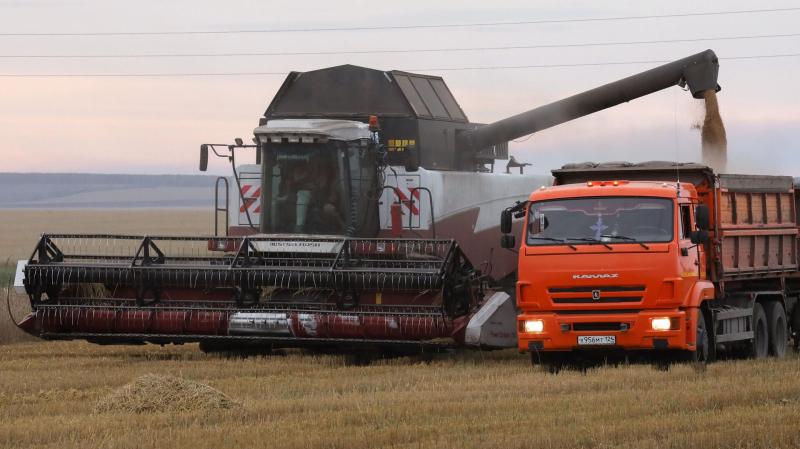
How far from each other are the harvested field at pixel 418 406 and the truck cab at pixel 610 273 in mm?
393

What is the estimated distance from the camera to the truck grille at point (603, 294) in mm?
11922

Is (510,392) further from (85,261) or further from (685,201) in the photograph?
(85,261)

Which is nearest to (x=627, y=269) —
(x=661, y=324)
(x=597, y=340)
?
(x=661, y=324)

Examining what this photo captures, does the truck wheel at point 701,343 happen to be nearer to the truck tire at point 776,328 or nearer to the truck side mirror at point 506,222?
the truck side mirror at point 506,222

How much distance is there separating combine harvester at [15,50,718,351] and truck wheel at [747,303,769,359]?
307cm

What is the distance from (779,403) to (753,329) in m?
5.10

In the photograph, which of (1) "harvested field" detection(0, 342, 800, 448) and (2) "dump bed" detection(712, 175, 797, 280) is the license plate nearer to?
(1) "harvested field" detection(0, 342, 800, 448)

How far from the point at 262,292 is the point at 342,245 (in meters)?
1.10

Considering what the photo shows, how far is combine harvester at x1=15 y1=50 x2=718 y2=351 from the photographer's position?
13320 mm

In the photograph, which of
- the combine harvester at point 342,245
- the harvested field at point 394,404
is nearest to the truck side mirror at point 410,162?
the combine harvester at point 342,245

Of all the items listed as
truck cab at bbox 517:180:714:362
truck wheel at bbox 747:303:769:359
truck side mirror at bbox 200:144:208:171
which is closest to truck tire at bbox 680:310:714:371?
truck cab at bbox 517:180:714:362

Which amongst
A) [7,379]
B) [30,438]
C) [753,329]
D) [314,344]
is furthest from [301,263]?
[30,438]

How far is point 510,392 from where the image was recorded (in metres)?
10.3

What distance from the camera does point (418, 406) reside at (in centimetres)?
941
